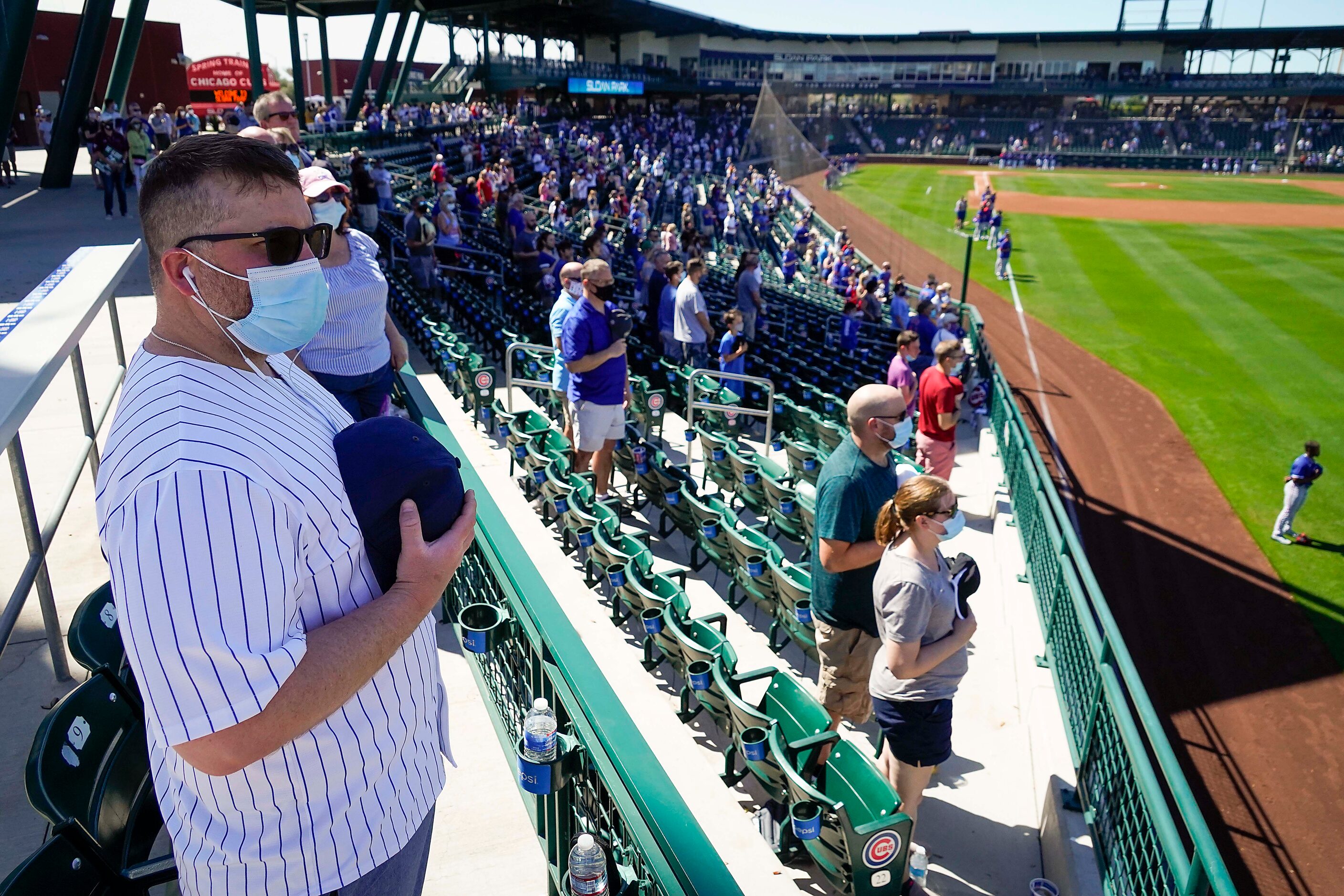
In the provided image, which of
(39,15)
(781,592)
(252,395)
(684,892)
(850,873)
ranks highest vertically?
(39,15)

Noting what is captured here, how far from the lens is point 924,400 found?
787 cm

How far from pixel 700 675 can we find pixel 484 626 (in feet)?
5.11

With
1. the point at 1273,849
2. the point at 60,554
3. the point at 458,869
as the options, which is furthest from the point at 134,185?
the point at 1273,849

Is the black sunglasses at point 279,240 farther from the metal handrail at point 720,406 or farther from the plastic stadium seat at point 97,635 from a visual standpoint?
the metal handrail at point 720,406

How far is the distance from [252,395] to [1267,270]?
33.3 metres

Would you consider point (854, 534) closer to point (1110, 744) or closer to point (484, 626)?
point (1110, 744)

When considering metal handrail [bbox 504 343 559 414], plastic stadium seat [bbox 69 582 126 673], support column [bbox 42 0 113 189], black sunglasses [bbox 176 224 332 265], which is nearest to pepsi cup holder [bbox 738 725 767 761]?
plastic stadium seat [bbox 69 582 126 673]

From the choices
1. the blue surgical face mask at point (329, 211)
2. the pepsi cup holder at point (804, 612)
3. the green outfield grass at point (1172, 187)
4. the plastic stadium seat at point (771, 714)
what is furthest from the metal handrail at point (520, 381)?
the green outfield grass at point (1172, 187)

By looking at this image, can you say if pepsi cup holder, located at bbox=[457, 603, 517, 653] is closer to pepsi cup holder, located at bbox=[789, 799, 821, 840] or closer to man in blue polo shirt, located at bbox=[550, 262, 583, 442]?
pepsi cup holder, located at bbox=[789, 799, 821, 840]

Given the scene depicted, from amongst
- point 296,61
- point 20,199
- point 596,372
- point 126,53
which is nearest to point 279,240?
point 596,372

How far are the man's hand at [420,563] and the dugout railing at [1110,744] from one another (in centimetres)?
254

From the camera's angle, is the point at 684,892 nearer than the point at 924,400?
Yes

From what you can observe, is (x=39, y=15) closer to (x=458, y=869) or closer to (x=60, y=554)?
(x=60, y=554)

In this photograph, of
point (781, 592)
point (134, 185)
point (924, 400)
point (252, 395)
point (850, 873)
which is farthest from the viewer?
point (134, 185)
